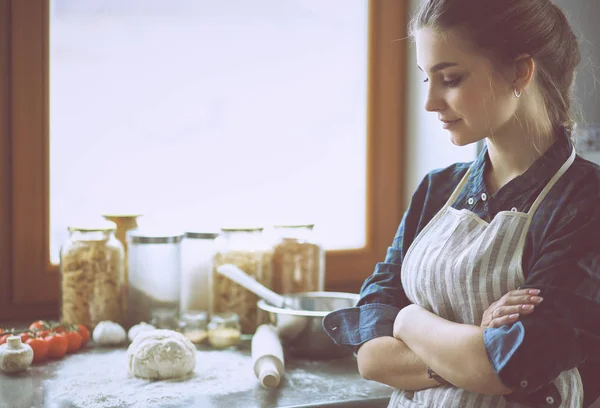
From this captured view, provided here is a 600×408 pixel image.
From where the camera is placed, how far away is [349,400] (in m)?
1.25

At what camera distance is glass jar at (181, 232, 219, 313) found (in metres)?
1.69

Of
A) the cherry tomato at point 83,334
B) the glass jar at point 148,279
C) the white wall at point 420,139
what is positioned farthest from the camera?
the white wall at point 420,139

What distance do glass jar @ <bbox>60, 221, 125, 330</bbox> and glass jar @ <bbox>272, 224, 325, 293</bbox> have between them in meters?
0.36

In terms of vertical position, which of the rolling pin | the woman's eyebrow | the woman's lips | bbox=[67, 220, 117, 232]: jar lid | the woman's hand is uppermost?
the woman's eyebrow

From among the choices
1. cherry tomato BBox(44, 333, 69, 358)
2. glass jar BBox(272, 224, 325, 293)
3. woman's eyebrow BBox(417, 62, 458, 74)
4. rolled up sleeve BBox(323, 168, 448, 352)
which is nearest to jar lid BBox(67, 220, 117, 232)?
cherry tomato BBox(44, 333, 69, 358)

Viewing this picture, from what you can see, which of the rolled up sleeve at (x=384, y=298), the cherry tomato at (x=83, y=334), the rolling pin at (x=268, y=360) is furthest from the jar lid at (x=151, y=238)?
the rolled up sleeve at (x=384, y=298)

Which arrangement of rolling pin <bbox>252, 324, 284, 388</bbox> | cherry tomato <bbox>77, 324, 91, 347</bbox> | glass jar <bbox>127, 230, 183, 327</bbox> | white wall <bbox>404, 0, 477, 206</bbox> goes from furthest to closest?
white wall <bbox>404, 0, 477, 206</bbox>, glass jar <bbox>127, 230, 183, 327</bbox>, cherry tomato <bbox>77, 324, 91, 347</bbox>, rolling pin <bbox>252, 324, 284, 388</bbox>

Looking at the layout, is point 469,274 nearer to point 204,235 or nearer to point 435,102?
point 435,102

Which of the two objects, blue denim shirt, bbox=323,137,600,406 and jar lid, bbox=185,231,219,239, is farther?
jar lid, bbox=185,231,219,239

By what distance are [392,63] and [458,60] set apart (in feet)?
3.05

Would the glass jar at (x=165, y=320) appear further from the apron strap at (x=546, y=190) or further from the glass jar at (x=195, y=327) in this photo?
the apron strap at (x=546, y=190)

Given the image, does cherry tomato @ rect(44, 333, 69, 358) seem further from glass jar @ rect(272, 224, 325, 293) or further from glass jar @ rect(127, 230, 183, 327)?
glass jar @ rect(272, 224, 325, 293)

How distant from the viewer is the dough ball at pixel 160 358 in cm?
131

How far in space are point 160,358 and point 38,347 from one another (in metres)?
0.26
